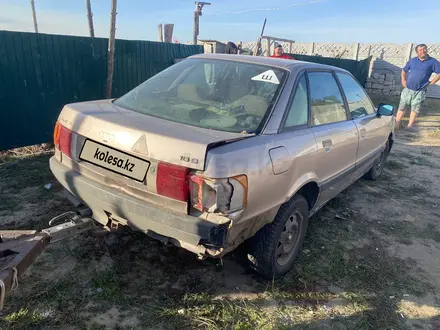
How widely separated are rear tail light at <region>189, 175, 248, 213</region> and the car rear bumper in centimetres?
9

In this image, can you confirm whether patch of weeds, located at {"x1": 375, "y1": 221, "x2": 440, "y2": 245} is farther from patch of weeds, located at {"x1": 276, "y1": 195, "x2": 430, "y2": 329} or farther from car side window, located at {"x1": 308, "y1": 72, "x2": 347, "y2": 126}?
car side window, located at {"x1": 308, "y1": 72, "x2": 347, "y2": 126}

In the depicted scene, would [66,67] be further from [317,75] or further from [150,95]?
[317,75]

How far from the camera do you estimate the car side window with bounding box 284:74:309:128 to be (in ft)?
8.67

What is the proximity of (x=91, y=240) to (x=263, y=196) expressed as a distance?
171 centimetres

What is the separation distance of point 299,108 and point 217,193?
1.20 meters

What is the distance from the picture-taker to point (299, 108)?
2770mm

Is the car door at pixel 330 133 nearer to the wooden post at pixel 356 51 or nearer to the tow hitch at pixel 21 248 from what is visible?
the tow hitch at pixel 21 248

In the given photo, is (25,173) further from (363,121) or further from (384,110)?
(384,110)

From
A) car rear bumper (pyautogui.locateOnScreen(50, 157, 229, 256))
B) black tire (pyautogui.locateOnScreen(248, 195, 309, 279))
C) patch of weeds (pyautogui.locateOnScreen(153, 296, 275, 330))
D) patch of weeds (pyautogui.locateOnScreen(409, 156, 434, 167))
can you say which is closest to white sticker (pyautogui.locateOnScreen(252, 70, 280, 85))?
black tire (pyautogui.locateOnScreen(248, 195, 309, 279))

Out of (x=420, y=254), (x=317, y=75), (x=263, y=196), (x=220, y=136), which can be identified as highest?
(x=317, y=75)

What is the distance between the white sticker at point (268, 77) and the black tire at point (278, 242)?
903 millimetres

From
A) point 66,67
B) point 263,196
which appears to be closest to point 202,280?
point 263,196

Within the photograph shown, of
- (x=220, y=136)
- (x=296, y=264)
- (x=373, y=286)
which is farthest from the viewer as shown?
(x=296, y=264)

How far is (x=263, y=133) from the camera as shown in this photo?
2.37 m
